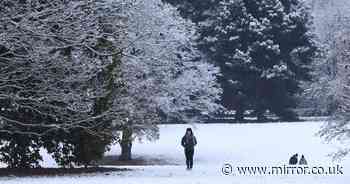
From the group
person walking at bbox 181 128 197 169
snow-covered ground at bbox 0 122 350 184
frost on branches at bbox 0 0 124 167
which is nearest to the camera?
frost on branches at bbox 0 0 124 167

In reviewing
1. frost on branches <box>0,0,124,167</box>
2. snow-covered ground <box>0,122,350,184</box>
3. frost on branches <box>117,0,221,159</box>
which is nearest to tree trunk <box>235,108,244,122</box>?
snow-covered ground <box>0,122,350,184</box>

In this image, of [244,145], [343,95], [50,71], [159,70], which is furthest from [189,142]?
[244,145]

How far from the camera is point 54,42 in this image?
17094mm

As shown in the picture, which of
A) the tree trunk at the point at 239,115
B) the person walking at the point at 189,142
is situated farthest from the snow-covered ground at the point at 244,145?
the person walking at the point at 189,142

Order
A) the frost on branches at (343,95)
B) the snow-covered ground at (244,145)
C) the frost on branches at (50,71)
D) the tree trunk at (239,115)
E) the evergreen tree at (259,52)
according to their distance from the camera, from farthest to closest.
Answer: the tree trunk at (239,115) → the evergreen tree at (259,52) → the snow-covered ground at (244,145) → the frost on branches at (343,95) → the frost on branches at (50,71)

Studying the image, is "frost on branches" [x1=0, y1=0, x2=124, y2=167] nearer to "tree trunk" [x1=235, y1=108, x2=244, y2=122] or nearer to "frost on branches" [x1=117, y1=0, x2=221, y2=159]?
"frost on branches" [x1=117, y1=0, x2=221, y2=159]

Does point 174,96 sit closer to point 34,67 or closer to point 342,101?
point 342,101

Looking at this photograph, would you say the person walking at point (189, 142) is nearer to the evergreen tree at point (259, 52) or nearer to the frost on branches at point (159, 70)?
the frost on branches at point (159, 70)

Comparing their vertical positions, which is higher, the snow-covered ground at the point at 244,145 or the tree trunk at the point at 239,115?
the tree trunk at the point at 239,115

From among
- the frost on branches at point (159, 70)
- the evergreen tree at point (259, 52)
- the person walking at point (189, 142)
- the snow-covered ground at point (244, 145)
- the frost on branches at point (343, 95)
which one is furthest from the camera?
the evergreen tree at point (259, 52)

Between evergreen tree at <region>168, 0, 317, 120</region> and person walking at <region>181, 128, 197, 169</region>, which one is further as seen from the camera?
evergreen tree at <region>168, 0, 317, 120</region>

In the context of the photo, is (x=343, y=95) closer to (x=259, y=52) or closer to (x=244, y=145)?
(x=244, y=145)

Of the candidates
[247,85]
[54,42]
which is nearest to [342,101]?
[54,42]

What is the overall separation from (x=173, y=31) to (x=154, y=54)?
3.54m
